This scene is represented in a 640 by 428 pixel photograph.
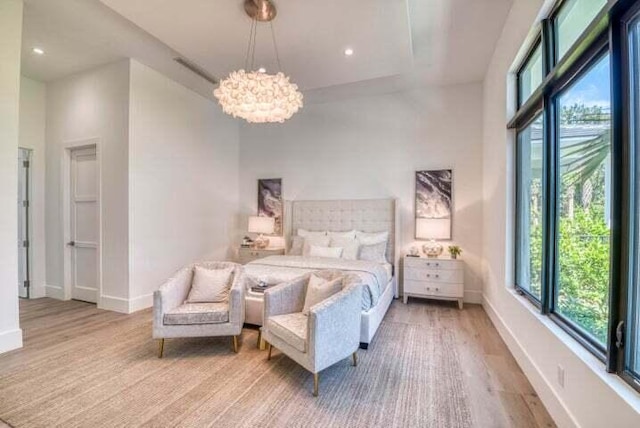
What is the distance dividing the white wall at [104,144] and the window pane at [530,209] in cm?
492

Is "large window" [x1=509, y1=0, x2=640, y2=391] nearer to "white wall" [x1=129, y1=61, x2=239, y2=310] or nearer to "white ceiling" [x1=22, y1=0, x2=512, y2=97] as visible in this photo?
"white ceiling" [x1=22, y1=0, x2=512, y2=97]

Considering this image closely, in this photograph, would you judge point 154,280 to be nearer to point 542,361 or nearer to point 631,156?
point 542,361

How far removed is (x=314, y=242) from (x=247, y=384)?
2.83 m

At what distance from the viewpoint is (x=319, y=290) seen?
281cm

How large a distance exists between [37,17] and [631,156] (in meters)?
5.38

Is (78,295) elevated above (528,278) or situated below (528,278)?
below

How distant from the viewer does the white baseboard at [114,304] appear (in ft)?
13.6

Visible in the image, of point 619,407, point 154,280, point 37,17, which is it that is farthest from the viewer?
point 154,280

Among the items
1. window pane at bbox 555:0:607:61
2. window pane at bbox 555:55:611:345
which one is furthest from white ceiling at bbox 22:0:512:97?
window pane at bbox 555:55:611:345

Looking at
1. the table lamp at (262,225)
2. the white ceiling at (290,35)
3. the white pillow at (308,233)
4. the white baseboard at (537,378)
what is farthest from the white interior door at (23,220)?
the white baseboard at (537,378)

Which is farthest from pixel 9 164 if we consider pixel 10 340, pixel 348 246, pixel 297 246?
pixel 348 246

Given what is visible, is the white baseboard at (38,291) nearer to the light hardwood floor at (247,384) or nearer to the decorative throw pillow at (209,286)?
the light hardwood floor at (247,384)

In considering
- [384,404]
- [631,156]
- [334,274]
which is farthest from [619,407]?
[334,274]

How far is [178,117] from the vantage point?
4.98 meters
